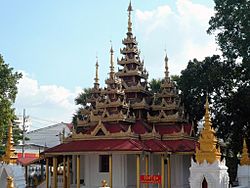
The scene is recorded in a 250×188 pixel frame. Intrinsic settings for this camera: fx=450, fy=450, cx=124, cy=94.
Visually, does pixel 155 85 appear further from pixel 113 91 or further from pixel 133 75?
pixel 113 91

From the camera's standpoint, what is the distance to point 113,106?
26.7 meters

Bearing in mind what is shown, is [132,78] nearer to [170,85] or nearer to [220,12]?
[170,85]

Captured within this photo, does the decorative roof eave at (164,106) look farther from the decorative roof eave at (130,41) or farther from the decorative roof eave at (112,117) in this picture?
the decorative roof eave at (130,41)

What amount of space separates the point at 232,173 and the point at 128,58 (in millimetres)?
10290

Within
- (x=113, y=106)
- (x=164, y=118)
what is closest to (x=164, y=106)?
(x=164, y=118)

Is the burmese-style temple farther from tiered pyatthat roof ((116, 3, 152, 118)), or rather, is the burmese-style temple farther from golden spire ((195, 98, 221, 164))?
golden spire ((195, 98, 221, 164))

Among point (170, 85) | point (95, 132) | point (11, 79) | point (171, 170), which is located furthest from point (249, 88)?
point (11, 79)

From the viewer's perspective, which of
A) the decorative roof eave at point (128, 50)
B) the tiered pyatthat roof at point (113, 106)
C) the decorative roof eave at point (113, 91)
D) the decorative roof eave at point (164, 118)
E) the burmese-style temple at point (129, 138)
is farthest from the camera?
the decorative roof eave at point (128, 50)

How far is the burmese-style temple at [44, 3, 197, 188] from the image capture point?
952 inches

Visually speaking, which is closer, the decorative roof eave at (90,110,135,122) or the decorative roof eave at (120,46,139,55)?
the decorative roof eave at (90,110,135,122)

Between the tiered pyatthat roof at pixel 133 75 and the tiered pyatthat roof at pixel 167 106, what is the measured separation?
72 cm

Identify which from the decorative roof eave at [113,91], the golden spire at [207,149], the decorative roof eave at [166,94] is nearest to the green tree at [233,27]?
the decorative roof eave at [166,94]

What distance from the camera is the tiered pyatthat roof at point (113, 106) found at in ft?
86.1

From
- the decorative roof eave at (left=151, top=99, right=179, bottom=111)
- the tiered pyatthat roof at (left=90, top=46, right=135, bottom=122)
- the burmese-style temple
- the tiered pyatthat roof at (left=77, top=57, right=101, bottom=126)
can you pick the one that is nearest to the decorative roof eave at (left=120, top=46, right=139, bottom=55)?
the burmese-style temple
